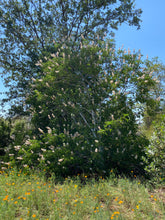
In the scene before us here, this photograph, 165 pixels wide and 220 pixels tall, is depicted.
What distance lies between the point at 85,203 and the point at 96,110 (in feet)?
12.0

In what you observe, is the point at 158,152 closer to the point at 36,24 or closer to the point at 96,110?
the point at 96,110

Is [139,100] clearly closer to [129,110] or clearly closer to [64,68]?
[129,110]

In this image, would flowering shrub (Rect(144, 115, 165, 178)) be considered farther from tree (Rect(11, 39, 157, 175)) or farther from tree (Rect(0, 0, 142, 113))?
tree (Rect(0, 0, 142, 113))

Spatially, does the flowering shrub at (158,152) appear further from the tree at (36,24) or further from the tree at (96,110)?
the tree at (36,24)

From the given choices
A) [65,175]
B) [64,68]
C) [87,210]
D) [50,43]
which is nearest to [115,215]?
[87,210]

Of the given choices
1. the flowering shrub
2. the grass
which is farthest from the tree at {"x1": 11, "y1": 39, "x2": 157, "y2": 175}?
the grass

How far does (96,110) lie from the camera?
723 cm

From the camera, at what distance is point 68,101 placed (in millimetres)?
7562

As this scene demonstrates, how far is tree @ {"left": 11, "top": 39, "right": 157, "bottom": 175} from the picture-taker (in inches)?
254

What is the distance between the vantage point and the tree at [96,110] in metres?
6.45

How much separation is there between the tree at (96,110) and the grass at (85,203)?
129 cm

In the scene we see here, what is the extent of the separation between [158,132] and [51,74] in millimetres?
4421

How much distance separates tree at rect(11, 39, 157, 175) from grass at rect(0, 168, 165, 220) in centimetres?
129

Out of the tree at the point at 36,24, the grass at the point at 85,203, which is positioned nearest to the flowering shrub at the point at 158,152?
the grass at the point at 85,203
